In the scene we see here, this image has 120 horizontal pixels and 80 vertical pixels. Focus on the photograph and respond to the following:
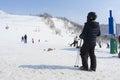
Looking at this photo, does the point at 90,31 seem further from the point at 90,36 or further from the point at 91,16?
the point at 91,16

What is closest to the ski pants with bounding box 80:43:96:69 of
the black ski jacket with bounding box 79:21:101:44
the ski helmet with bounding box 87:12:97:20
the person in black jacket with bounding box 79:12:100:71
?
the person in black jacket with bounding box 79:12:100:71

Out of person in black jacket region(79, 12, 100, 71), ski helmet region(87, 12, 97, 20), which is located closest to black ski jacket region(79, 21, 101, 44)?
person in black jacket region(79, 12, 100, 71)

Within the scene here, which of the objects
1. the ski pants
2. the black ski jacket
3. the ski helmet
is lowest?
the ski pants

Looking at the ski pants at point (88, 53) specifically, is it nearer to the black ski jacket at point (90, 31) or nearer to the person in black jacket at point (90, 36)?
the person in black jacket at point (90, 36)

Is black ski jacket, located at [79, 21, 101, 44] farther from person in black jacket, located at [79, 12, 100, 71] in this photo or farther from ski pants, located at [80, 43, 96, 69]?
ski pants, located at [80, 43, 96, 69]

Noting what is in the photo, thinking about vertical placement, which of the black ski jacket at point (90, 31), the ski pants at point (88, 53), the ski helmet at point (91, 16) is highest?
the ski helmet at point (91, 16)

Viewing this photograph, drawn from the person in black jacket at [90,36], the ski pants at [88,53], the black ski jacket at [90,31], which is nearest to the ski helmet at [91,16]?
the person in black jacket at [90,36]

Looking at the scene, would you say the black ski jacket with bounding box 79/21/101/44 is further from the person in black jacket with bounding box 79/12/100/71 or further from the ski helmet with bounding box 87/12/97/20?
the ski helmet with bounding box 87/12/97/20

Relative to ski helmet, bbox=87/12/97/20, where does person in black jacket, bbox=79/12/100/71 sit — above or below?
below

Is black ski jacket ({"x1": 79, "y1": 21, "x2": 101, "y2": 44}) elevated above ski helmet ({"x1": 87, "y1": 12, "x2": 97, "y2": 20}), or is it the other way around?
ski helmet ({"x1": 87, "y1": 12, "x2": 97, "y2": 20})

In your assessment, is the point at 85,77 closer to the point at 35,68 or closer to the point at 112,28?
the point at 35,68

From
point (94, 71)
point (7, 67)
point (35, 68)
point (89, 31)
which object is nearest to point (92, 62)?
point (94, 71)

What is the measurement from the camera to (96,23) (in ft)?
36.7

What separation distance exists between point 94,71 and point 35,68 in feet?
7.02
